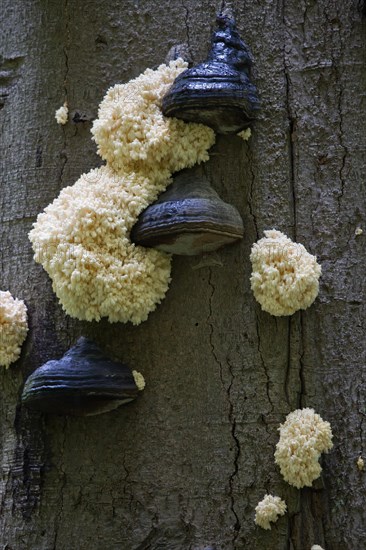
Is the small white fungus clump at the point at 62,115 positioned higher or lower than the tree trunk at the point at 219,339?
higher

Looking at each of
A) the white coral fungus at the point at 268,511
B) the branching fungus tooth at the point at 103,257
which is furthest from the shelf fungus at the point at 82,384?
the white coral fungus at the point at 268,511

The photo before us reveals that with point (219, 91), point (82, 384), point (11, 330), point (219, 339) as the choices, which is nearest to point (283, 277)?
point (219, 339)

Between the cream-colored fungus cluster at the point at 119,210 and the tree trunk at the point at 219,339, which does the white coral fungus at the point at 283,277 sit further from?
the cream-colored fungus cluster at the point at 119,210

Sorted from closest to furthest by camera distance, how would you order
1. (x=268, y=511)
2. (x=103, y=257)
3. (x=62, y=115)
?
(x=268, y=511)
(x=103, y=257)
(x=62, y=115)

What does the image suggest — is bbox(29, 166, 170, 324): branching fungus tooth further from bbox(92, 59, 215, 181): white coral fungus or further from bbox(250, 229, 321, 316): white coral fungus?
bbox(250, 229, 321, 316): white coral fungus

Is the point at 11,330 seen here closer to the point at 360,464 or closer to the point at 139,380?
the point at 139,380
